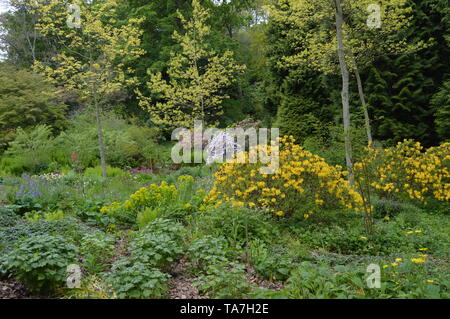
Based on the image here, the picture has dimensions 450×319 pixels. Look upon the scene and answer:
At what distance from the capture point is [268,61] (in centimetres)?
1341

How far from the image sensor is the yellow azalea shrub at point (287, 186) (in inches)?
200

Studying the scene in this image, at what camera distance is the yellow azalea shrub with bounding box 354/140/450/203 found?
6.86 metres

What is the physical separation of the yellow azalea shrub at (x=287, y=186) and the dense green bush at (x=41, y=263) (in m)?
2.34

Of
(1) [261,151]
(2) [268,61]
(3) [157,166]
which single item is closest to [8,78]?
(3) [157,166]

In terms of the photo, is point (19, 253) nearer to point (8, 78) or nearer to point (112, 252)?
point (112, 252)

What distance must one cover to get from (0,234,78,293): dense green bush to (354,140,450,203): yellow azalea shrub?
5448 millimetres

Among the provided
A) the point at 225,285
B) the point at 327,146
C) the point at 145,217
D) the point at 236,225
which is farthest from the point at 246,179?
the point at 327,146

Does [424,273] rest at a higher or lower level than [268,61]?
lower

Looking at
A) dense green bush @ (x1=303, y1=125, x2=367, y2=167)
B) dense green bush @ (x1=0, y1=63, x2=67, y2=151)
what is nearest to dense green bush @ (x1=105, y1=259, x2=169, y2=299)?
dense green bush @ (x1=303, y1=125, x2=367, y2=167)

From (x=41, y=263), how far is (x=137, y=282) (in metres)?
0.82

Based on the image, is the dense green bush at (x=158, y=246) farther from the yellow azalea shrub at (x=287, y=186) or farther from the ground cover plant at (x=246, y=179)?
the yellow azalea shrub at (x=287, y=186)

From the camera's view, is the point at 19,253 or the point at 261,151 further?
the point at 261,151

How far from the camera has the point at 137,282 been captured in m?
2.92
